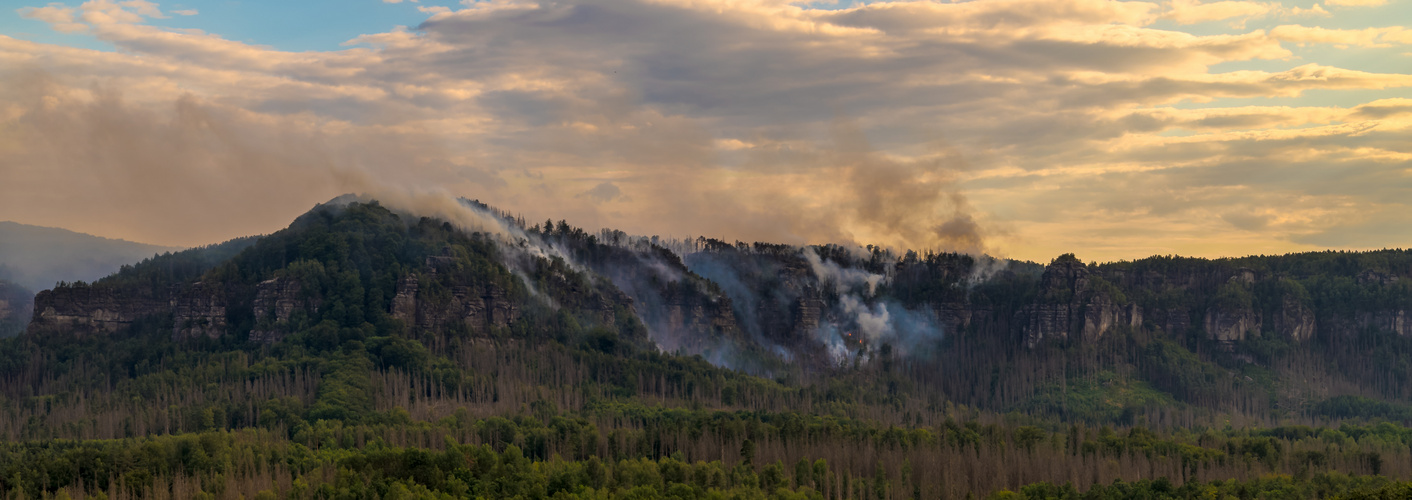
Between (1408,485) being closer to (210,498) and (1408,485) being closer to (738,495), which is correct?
(738,495)

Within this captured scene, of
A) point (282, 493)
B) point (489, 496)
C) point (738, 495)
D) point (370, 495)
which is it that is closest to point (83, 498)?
point (282, 493)

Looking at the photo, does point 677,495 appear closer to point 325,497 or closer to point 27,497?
point 325,497

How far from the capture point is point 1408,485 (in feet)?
507

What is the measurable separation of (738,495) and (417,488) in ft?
157

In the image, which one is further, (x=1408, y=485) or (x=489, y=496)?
(x=489, y=496)

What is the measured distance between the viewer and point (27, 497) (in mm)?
196625

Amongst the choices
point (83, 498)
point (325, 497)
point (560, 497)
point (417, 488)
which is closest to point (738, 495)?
point (560, 497)

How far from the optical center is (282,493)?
19725cm

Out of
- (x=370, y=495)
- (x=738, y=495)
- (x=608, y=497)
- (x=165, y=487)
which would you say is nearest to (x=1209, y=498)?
(x=738, y=495)

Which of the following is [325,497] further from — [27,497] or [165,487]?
[27,497]

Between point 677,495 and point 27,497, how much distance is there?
3751 inches

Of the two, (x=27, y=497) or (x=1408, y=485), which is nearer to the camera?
(x=1408, y=485)

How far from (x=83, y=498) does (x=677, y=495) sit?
86428 millimetres

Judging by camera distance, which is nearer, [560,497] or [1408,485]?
[1408,485]
